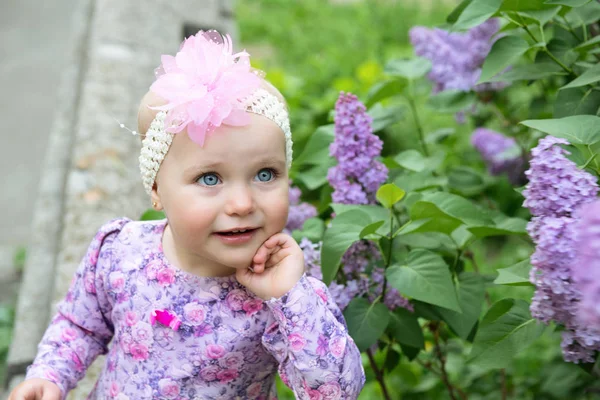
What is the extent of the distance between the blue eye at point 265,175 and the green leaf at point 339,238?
0.68 ft

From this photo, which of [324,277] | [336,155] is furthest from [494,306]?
[336,155]

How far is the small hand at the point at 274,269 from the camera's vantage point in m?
1.37

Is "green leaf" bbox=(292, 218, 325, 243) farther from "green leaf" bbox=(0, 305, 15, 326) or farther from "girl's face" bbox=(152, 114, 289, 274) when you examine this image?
"green leaf" bbox=(0, 305, 15, 326)

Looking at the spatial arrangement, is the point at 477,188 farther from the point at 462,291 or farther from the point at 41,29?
the point at 41,29

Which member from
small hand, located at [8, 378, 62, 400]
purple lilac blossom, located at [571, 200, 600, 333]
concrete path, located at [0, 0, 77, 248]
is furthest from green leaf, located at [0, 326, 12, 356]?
purple lilac blossom, located at [571, 200, 600, 333]

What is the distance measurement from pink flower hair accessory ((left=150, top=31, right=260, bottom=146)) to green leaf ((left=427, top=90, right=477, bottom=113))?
2.93 feet

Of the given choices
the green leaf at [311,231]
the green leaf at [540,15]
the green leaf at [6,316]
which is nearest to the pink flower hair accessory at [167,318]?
the green leaf at [311,231]

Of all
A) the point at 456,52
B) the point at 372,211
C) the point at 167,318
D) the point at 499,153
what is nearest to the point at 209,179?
the point at 167,318

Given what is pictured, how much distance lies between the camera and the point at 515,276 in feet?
4.51

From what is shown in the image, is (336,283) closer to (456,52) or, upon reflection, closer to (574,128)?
(574,128)

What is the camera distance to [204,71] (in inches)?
54.4

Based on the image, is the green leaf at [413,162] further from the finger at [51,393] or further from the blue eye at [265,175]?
the finger at [51,393]

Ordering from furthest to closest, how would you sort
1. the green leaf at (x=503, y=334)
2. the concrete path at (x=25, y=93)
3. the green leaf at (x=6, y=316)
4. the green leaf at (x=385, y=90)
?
the concrete path at (x=25, y=93), the green leaf at (x=6, y=316), the green leaf at (x=385, y=90), the green leaf at (x=503, y=334)

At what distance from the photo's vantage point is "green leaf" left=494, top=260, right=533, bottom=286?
53.1 inches
